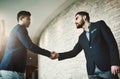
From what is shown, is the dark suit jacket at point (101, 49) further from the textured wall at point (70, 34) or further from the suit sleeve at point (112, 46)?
the textured wall at point (70, 34)

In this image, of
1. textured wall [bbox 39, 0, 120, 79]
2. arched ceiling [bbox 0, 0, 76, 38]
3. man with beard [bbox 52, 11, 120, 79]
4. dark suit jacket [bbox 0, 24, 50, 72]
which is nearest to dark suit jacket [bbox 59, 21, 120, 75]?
man with beard [bbox 52, 11, 120, 79]

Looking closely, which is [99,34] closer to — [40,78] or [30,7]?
[30,7]

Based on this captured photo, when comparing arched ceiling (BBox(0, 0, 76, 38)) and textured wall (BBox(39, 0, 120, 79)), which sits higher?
arched ceiling (BBox(0, 0, 76, 38))

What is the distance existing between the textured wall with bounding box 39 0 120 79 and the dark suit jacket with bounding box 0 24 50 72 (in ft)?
7.04

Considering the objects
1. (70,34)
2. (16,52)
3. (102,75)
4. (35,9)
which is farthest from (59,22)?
(102,75)

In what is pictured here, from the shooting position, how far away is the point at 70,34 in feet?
20.4

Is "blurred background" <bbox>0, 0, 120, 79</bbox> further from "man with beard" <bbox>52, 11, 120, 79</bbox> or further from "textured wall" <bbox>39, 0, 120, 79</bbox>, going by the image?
"man with beard" <bbox>52, 11, 120, 79</bbox>

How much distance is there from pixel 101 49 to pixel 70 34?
3462 millimetres

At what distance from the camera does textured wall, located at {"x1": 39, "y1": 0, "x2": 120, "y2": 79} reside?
4.64m

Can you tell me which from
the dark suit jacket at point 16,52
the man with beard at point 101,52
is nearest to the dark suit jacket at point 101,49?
the man with beard at point 101,52

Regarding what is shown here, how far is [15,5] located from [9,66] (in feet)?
13.4

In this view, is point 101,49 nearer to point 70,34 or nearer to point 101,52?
point 101,52

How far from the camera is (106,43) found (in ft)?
9.30

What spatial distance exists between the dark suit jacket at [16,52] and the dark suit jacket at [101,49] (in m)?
0.85
